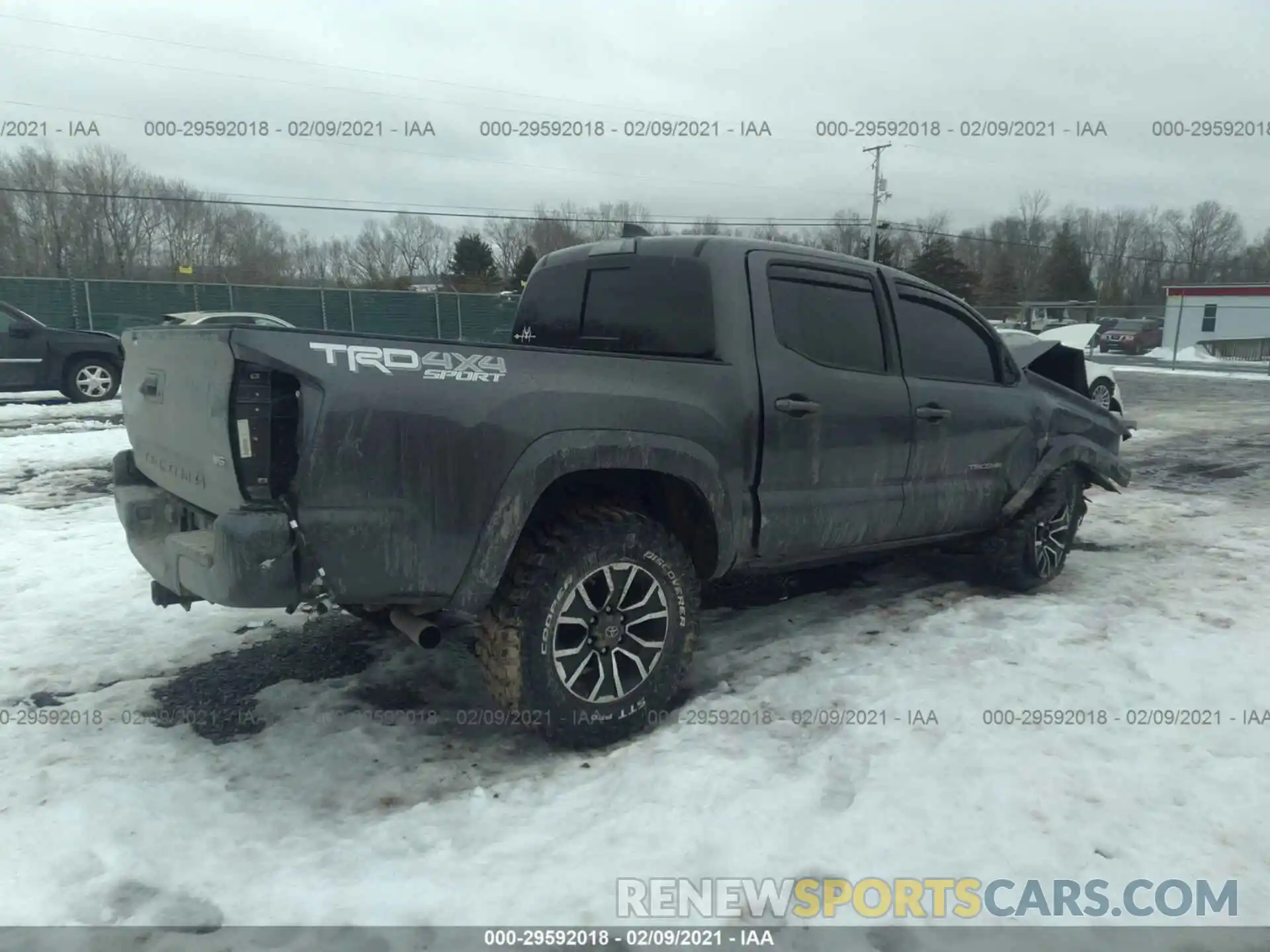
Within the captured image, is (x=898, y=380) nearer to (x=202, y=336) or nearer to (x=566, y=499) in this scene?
(x=566, y=499)

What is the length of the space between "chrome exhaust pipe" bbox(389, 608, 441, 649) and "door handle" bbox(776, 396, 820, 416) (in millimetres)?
1705

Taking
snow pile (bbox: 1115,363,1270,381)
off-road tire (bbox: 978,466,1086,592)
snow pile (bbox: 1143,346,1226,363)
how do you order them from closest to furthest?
off-road tire (bbox: 978,466,1086,592), snow pile (bbox: 1115,363,1270,381), snow pile (bbox: 1143,346,1226,363)

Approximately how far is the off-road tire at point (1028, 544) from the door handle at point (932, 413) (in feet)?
3.32

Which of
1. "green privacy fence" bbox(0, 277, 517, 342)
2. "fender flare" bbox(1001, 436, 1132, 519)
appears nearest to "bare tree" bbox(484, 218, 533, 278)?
"green privacy fence" bbox(0, 277, 517, 342)

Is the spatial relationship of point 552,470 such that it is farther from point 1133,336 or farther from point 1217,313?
point 1217,313

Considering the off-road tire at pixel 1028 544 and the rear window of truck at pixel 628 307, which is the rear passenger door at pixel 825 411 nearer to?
the rear window of truck at pixel 628 307

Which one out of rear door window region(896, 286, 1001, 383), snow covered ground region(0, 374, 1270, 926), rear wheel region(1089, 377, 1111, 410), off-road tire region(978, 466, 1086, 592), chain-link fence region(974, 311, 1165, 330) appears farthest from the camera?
chain-link fence region(974, 311, 1165, 330)

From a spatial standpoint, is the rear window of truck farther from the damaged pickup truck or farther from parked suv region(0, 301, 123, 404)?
parked suv region(0, 301, 123, 404)

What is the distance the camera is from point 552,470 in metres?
3.04

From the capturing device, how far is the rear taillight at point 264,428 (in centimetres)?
263

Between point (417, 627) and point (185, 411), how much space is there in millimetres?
1116

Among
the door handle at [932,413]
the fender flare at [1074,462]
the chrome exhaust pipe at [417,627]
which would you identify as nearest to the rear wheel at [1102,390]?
the fender flare at [1074,462]

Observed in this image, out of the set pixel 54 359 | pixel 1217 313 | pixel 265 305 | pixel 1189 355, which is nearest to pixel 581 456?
pixel 54 359

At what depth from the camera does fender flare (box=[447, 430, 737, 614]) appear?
2.93 meters
